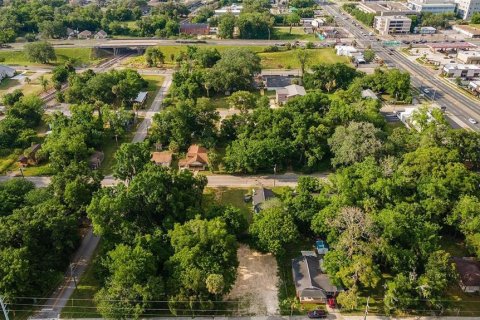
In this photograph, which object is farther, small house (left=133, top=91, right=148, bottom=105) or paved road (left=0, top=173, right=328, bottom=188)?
small house (left=133, top=91, right=148, bottom=105)

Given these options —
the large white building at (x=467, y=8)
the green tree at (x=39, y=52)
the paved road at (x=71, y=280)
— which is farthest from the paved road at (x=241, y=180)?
the large white building at (x=467, y=8)

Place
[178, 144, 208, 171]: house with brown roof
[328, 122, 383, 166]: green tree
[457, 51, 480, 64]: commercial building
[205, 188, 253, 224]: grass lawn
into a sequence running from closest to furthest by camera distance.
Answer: [205, 188, 253, 224]: grass lawn, [328, 122, 383, 166]: green tree, [178, 144, 208, 171]: house with brown roof, [457, 51, 480, 64]: commercial building

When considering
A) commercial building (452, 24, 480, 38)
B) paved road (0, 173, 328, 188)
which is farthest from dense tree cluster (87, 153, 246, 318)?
commercial building (452, 24, 480, 38)

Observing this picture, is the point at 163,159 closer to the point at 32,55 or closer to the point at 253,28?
the point at 32,55

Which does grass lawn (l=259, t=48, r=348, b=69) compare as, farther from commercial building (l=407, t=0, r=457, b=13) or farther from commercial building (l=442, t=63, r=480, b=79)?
commercial building (l=407, t=0, r=457, b=13)

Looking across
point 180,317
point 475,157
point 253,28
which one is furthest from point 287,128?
point 253,28

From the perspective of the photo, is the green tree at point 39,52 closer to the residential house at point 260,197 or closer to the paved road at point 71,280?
the paved road at point 71,280

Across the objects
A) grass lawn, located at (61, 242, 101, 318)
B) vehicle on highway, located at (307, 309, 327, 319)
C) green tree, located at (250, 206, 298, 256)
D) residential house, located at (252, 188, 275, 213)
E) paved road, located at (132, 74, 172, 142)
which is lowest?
grass lawn, located at (61, 242, 101, 318)
